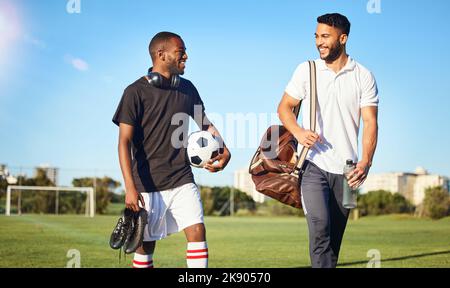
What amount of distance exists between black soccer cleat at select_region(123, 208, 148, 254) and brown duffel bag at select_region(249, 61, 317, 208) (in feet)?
2.99

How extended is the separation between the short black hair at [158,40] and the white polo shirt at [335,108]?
960 mm

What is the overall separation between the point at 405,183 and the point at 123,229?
22.9 meters

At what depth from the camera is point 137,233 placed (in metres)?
4.66

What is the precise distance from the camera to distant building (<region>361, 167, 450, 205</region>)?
25.0 meters

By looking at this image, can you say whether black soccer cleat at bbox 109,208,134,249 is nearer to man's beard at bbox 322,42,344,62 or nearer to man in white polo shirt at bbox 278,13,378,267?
man in white polo shirt at bbox 278,13,378,267

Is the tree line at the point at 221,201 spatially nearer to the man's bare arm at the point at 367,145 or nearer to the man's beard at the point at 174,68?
the man's bare arm at the point at 367,145

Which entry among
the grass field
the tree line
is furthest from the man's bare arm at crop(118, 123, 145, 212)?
the tree line

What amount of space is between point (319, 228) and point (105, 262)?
4.42m

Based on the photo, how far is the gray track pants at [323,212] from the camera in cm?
455

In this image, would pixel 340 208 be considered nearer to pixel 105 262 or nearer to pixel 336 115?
pixel 336 115

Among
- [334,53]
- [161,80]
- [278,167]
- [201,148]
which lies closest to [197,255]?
[201,148]

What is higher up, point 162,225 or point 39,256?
point 162,225
